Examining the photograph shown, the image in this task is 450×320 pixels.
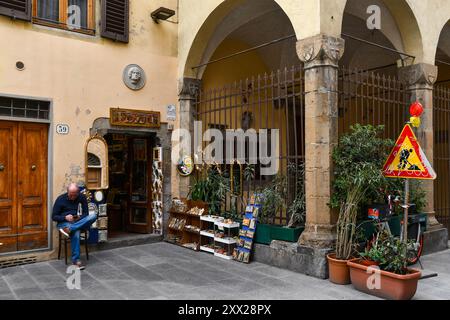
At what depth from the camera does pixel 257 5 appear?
7.69 m

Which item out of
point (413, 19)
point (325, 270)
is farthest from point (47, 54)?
point (413, 19)

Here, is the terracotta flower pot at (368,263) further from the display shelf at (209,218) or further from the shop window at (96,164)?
the shop window at (96,164)

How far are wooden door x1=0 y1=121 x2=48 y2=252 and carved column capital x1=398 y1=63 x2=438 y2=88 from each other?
21.2ft

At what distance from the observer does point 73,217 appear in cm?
623

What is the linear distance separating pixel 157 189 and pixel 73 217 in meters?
2.20

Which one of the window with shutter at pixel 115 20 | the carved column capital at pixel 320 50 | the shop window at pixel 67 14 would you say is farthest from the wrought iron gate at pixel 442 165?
the shop window at pixel 67 14

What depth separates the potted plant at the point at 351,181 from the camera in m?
5.20

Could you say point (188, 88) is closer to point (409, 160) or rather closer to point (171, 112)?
point (171, 112)

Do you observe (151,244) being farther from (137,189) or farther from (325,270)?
(325,270)

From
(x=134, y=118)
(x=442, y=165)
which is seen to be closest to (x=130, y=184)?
(x=134, y=118)

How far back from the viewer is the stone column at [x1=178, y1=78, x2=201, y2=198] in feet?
26.9

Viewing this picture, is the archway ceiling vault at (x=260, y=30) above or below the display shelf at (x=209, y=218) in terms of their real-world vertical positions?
above

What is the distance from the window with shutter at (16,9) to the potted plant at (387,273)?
6059 millimetres

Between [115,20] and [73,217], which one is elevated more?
[115,20]
